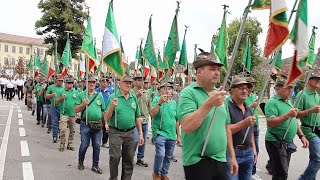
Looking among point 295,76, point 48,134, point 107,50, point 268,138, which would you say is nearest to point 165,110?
point 107,50

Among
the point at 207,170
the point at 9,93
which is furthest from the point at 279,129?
the point at 9,93

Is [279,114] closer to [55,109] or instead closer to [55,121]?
[55,121]

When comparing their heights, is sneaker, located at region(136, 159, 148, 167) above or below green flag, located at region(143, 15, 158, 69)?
below

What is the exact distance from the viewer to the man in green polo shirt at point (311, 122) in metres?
5.79

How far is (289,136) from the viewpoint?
215 inches

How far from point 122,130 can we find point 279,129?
2.55 meters

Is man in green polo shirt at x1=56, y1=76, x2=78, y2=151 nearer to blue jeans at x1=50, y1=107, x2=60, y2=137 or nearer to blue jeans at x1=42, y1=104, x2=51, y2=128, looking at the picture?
blue jeans at x1=50, y1=107, x2=60, y2=137

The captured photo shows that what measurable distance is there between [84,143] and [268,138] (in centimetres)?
369

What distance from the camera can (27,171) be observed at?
6.98 m

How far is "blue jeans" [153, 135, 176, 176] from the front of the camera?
6340 millimetres

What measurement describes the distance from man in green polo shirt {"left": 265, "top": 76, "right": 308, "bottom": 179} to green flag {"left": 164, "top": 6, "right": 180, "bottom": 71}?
104 inches

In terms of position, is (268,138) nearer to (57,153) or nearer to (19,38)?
→ (57,153)

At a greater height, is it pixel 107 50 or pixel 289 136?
pixel 107 50

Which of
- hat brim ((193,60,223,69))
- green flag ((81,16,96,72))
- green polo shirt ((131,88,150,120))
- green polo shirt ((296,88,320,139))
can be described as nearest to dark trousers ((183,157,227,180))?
hat brim ((193,60,223,69))
